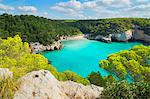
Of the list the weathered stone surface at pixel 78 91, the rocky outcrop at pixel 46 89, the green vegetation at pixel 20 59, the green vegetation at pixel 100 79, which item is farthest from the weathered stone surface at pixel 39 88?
the green vegetation at pixel 100 79

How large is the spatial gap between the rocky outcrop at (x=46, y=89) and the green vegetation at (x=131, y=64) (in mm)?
13147

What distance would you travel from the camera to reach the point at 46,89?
13156 millimetres

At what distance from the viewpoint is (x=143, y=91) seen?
1524 cm

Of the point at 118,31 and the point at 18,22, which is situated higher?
the point at 18,22

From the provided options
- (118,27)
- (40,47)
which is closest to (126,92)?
(40,47)

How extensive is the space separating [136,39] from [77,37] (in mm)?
28990

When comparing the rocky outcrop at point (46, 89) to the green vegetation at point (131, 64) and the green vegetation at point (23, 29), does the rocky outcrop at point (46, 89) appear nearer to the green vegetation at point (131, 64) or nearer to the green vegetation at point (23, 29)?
the green vegetation at point (131, 64)

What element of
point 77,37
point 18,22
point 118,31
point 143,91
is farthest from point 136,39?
point 143,91

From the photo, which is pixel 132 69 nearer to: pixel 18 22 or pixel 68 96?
pixel 68 96

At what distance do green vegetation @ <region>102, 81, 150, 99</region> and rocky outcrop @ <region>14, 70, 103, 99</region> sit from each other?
944 mm

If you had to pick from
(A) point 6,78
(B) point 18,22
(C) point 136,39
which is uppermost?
(A) point 6,78

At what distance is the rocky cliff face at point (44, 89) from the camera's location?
41.9 feet

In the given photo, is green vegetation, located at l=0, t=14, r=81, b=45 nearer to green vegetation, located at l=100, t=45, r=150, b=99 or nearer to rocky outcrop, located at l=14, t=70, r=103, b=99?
green vegetation, located at l=100, t=45, r=150, b=99

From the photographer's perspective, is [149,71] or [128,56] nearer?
[149,71]
